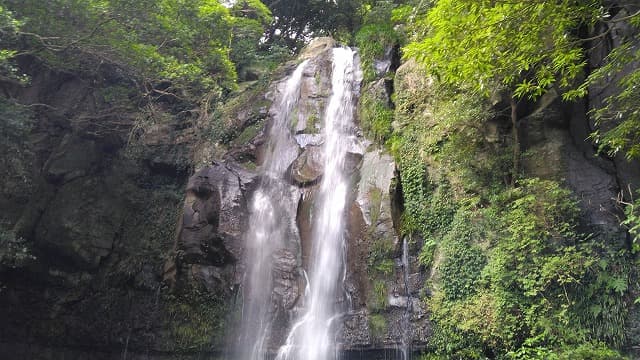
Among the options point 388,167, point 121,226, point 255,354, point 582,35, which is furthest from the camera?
point 121,226

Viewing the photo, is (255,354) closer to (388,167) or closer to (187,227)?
(187,227)

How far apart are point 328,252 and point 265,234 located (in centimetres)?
154

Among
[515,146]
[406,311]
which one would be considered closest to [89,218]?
[406,311]

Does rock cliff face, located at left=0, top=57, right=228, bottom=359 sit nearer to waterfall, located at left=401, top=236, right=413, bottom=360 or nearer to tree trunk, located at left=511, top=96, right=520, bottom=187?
waterfall, located at left=401, top=236, right=413, bottom=360

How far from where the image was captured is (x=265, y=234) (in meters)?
10.3

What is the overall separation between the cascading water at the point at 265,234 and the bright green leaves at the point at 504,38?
4.51 meters

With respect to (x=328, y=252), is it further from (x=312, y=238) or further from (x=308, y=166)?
(x=308, y=166)

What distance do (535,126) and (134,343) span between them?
9.48 meters

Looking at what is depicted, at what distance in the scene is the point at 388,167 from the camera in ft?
32.7

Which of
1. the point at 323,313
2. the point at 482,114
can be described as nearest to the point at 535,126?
the point at 482,114

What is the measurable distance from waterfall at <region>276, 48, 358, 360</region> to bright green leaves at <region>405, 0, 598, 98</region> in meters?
3.61

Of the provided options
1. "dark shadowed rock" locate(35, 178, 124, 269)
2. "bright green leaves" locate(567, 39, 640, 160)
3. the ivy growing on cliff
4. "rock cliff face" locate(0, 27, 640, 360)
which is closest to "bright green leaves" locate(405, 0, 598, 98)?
the ivy growing on cliff

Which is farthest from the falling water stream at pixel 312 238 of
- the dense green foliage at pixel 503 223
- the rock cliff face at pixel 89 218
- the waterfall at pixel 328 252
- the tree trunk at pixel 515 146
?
the tree trunk at pixel 515 146

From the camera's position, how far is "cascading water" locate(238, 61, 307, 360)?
946 centimetres
